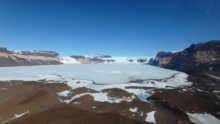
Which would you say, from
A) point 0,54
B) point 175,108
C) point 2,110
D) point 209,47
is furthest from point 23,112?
point 0,54

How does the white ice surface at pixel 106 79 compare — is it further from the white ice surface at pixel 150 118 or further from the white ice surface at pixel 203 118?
the white ice surface at pixel 203 118

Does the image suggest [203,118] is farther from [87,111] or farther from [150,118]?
[87,111]

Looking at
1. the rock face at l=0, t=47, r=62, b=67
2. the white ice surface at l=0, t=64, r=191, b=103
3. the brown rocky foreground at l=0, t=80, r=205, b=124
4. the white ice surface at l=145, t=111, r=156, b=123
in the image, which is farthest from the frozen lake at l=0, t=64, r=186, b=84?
the rock face at l=0, t=47, r=62, b=67

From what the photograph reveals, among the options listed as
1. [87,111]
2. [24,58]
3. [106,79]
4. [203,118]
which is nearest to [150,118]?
[203,118]

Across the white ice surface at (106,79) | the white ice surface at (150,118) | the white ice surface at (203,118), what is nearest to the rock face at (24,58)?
the white ice surface at (106,79)

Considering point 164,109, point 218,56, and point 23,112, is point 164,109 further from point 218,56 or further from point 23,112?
point 218,56
